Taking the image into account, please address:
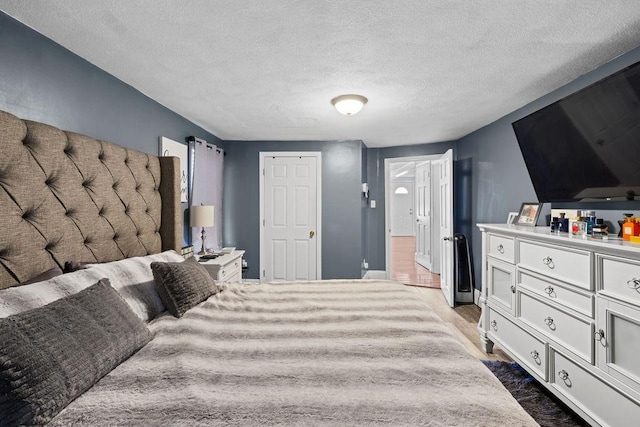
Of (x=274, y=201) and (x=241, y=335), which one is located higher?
(x=274, y=201)

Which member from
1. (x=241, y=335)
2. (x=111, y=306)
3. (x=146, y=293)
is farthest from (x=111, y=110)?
(x=241, y=335)

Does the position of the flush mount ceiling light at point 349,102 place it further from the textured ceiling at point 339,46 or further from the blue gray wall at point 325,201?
the blue gray wall at point 325,201

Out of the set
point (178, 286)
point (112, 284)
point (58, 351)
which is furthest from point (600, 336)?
point (112, 284)

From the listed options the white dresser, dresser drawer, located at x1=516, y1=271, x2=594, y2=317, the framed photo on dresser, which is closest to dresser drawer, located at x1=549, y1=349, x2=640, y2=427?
the white dresser

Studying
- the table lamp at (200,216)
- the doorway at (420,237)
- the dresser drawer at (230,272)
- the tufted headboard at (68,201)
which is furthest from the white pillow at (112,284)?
the doorway at (420,237)

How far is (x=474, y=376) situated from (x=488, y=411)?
0.58ft

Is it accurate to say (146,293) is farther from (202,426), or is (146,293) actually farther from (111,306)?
(202,426)

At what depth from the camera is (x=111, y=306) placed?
1.23 meters

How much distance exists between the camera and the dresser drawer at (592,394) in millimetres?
1472

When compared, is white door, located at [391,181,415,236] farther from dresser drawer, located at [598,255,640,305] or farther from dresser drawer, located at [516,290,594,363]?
dresser drawer, located at [598,255,640,305]

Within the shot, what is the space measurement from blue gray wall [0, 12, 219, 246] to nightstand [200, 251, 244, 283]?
3.87 ft

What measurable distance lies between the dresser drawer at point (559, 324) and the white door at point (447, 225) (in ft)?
5.69

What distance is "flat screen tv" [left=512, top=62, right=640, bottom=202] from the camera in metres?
1.70

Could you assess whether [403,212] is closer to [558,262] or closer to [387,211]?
[387,211]
